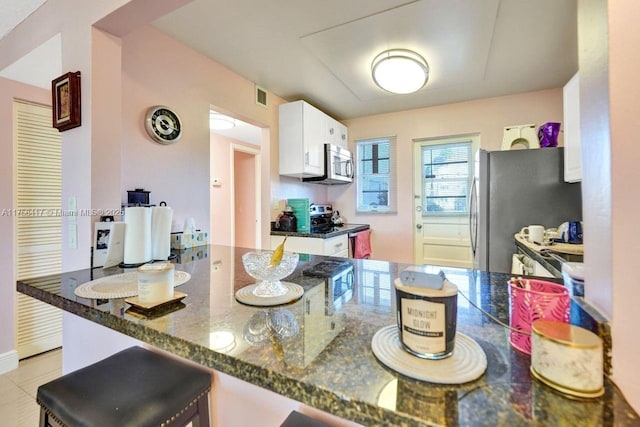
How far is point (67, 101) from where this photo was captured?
142 cm

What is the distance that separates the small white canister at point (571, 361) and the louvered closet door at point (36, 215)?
322cm

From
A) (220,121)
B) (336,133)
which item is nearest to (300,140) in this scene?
(336,133)

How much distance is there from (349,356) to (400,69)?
2284mm

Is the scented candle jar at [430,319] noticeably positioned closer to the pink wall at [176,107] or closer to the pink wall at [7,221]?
the pink wall at [176,107]

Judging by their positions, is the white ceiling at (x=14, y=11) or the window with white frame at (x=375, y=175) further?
the window with white frame at (x=375, y=175)

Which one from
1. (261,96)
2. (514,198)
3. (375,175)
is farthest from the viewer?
(375,175)

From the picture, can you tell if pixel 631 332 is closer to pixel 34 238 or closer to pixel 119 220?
pixel 119 220

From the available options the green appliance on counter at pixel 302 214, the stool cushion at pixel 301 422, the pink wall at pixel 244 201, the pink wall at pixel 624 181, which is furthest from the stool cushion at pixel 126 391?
the pink wall at pixel 244 201

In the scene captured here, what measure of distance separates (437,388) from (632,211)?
41 cm

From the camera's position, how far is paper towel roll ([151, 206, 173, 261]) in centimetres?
156

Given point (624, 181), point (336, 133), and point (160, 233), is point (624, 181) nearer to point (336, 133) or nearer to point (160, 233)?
point (160, 233)

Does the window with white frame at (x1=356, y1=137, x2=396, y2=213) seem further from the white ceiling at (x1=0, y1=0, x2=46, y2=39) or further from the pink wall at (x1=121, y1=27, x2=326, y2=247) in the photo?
→ the white ceiling at (x1=0, y1=0, x2=46, y2=39)

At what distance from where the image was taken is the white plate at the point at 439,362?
451mm

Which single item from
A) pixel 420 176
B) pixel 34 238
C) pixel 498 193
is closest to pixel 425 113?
pixel 420 176
